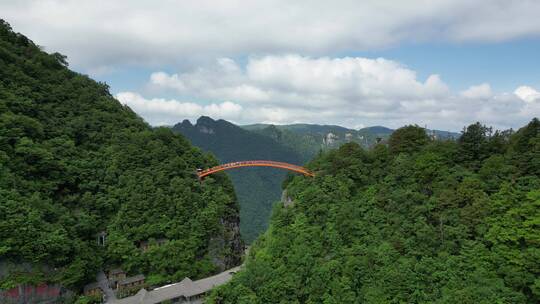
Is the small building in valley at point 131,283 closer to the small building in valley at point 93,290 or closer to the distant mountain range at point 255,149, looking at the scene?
the small building in valley at point 93,290

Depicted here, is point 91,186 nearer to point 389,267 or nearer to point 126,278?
point 126,278

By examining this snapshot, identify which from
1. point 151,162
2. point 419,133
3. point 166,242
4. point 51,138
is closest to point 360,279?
point 419,133

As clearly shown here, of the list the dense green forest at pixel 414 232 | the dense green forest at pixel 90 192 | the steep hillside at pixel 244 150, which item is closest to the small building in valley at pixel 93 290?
the dense green forest at pixel 90 192

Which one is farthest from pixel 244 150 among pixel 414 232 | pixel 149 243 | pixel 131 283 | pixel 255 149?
pixel 414 232

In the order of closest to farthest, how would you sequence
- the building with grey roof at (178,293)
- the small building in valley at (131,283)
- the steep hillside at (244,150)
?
1. the building with grey roof at (178,293)
2. the small building in valley at (131,283)
3. the steep hillside at (244,150)

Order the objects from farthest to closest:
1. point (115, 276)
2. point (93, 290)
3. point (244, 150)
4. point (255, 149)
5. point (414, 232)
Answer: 1. point (255, 149)
2. point (244, 150)
3. point (115, 276)
4. point (93, 290)
5. point (414, 232)

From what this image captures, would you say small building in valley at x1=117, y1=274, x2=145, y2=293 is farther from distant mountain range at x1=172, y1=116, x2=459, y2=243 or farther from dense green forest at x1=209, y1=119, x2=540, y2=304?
distant mountain range at x1=172, y1=116, x2=459, y2=243

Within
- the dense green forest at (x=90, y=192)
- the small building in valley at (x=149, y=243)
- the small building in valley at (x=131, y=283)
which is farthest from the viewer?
the small building in valley at (x=149, y=243)

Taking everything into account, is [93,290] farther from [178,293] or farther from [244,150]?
[244,150]
